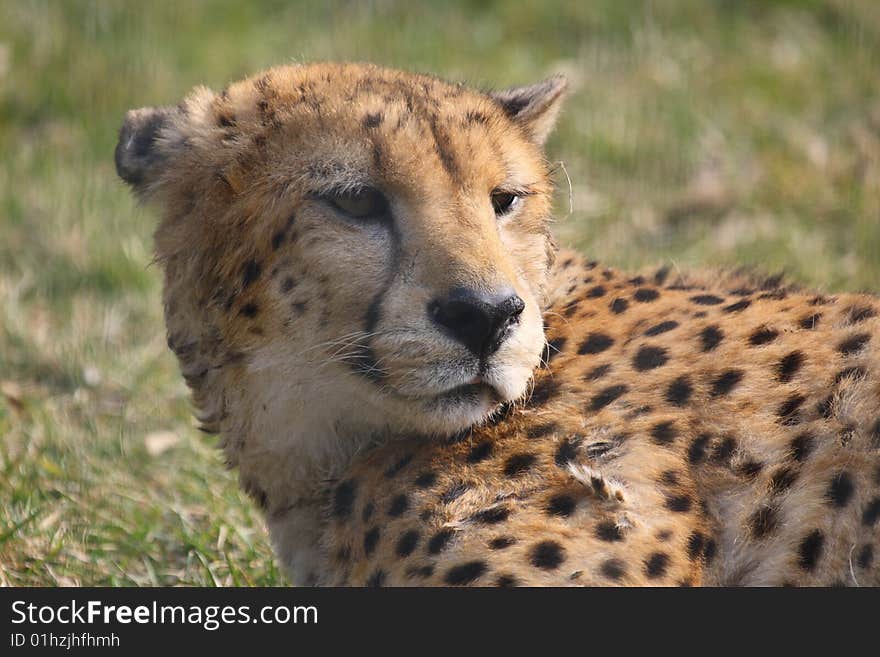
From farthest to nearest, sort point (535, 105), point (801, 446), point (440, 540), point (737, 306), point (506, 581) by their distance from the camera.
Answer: point (535, 105), point (737, 306), point (801, 446), point (440, 540), point (506, 581)

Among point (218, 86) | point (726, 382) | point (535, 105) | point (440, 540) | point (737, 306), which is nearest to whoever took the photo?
point (440, 540)

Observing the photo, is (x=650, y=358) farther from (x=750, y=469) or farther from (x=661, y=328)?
(x=750, y=469)

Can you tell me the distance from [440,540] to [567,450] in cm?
34

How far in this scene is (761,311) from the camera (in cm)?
305

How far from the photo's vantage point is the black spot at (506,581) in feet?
8.40

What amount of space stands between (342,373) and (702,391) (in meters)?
0.77

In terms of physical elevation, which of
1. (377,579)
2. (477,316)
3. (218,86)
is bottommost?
(377,579)

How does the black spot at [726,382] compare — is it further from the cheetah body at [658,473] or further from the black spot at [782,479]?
the black spot at [782,479]

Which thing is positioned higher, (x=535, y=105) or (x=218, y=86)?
(x=218, y=86)

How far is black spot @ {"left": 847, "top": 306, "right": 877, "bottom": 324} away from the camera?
2986mm

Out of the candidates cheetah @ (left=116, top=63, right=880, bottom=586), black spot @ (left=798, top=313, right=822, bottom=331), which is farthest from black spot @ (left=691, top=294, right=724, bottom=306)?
black spot @ (left=798, top=313, right=822, bottom=331)

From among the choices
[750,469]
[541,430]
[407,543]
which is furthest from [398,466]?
[750,469]

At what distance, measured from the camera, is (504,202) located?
309cm
